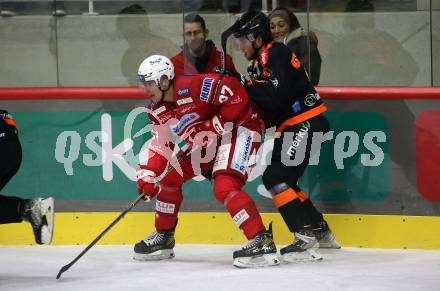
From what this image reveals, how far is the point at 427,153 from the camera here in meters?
6.00

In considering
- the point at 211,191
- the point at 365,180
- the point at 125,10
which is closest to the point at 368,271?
the point at 365,180

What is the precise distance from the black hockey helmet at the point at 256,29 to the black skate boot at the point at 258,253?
1.08 meters

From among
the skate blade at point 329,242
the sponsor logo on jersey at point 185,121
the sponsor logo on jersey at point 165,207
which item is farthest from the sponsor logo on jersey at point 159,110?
the skate blade at point 329,242

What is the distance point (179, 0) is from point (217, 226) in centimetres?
142

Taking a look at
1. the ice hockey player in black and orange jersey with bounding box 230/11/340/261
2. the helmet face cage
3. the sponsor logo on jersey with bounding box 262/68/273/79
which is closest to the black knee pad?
the ice hockey player in black and orange jersey with bounding box 230/11/340/261

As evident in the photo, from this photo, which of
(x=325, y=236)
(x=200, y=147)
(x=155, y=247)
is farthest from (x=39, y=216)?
(x=325, y=236)

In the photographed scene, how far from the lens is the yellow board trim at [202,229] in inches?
238

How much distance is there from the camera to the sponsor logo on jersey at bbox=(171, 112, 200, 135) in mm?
5707

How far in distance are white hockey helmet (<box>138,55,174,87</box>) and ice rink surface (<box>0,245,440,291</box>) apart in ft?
3.41

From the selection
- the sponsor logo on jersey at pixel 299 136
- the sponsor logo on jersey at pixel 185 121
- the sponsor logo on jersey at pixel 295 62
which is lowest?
the sponsor logo on jersey at pixel 299 136

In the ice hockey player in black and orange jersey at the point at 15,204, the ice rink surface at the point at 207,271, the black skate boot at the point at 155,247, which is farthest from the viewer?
the black skate boot at the point at 155,247

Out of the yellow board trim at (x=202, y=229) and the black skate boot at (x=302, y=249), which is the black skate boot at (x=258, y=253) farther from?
the yellow board trim at (x=202, y=229)

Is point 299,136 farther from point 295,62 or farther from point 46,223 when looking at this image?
point 46,223

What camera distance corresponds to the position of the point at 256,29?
570 centimetres
